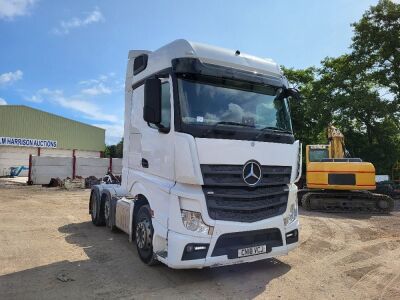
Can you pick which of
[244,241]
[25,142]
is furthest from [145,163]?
[25,142]

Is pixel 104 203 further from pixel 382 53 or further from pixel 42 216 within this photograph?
pixel 382 53

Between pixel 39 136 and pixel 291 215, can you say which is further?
pixel 39 136

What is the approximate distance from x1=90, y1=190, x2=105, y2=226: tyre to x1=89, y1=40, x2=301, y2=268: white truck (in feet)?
12.5

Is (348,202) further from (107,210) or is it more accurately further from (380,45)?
(380,45)

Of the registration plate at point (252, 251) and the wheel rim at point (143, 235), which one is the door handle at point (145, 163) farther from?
the registration plate at point (252, 251)

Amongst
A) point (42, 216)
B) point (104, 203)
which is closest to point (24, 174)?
point (42, 216)

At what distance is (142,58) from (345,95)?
81.5 feet

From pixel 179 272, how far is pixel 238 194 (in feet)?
5.52

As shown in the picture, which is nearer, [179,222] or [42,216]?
[179,222]

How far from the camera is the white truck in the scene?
5523 mm

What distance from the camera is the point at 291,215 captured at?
6.45 metres

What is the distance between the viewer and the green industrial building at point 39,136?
42.9m

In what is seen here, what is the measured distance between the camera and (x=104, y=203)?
10266 mm

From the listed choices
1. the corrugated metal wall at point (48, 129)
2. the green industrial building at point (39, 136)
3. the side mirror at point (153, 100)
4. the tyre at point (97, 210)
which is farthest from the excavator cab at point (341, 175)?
the corrugated metal wall at point (48, 129)
